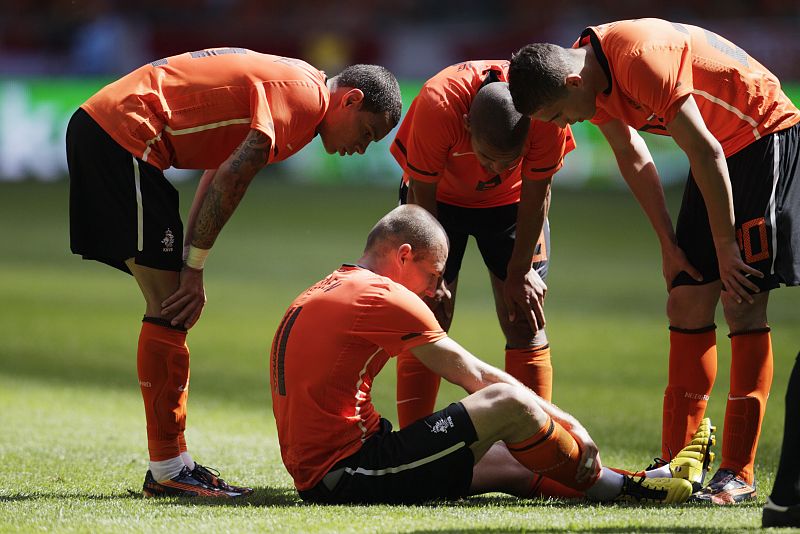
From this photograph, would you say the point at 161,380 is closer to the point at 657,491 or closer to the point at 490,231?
the point at 490,231

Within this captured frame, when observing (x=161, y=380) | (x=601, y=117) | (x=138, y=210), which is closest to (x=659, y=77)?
(x=601, y=117)

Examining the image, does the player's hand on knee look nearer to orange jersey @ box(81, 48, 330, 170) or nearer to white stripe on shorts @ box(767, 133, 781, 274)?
orange jersey @ box(81, 48, 330, 170)

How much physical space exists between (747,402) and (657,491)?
63 cm

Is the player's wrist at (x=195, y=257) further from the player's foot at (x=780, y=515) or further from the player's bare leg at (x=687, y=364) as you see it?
the player's foot at (x=780, y=515)

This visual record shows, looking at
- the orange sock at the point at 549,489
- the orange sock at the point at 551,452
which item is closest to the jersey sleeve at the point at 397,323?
the orange sock at the point at 551,452

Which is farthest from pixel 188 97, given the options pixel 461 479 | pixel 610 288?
pixel 610 288

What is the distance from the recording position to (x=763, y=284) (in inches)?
186

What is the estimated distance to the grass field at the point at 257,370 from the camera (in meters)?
4.24

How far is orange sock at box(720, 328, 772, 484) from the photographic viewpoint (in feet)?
15.9

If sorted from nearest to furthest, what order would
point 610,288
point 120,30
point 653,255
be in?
point 610,288 → point 653,255 → point 120,30

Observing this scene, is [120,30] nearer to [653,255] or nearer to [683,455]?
[653,255]

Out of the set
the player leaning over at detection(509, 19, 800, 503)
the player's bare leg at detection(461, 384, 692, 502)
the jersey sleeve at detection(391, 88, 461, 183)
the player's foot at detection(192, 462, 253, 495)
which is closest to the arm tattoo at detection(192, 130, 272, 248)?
the jersey sleeve at detection(391, 88, 461, 183)

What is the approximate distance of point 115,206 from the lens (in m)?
4.90

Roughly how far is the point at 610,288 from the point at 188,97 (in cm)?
912
